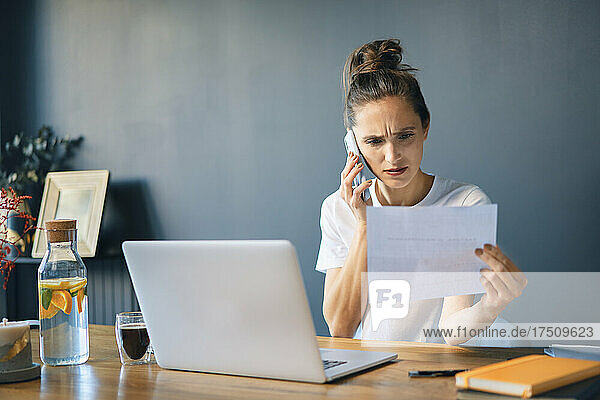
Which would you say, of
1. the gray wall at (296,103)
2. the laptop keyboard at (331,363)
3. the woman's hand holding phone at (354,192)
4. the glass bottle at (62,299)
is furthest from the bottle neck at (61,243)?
the gray wall at (296,103)

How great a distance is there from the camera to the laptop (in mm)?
1062

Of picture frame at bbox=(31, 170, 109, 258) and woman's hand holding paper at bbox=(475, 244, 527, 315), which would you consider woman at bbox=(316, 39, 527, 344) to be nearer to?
woman's hand holding paper at bbox=(475, 244, 527, 315)

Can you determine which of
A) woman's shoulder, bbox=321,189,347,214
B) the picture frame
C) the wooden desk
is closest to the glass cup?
the wooden desk

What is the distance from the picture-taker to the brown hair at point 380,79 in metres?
2.00

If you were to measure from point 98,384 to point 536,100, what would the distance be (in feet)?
6.42

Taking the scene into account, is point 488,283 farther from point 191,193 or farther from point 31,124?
point 31,124

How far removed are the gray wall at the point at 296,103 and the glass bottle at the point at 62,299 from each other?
1.74 m

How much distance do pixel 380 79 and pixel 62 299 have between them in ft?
3.74

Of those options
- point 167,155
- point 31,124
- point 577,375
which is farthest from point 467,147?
point 31,124

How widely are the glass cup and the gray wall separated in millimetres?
1683

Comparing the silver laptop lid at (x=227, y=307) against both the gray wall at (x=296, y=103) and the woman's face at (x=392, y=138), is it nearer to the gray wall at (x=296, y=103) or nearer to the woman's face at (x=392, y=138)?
the woman's face at (x=392, y=138)

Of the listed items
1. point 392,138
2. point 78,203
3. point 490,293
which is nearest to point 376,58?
point 392,138

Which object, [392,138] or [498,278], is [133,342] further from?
[392,138]

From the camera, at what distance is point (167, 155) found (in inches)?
132
